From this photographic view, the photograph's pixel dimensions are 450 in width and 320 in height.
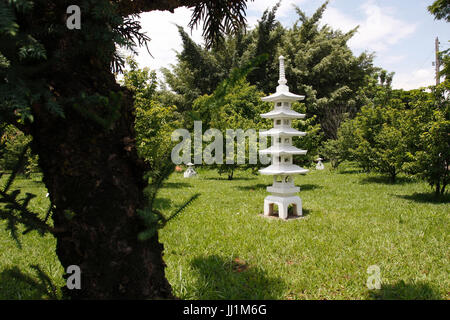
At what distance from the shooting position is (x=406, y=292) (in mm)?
3381

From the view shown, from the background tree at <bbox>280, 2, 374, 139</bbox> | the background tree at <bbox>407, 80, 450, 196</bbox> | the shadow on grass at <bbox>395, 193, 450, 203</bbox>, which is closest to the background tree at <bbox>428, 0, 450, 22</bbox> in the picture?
the background tree at <bbox>407, 80, 450, 196</bbox>

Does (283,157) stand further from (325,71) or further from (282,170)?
(325,71)

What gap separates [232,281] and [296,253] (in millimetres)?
1447

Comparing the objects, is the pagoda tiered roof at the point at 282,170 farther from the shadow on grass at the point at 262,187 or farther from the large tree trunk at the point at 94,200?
the large tree trunk at the point at 94,200

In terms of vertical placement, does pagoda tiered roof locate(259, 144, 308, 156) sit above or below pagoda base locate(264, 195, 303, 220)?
above

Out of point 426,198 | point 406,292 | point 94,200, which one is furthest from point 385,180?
point 94,200

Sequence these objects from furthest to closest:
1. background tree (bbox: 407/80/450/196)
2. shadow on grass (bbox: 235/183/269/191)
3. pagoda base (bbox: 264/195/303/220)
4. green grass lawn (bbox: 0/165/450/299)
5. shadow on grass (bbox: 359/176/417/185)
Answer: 1. shadow on grass (bbox: 359/176/417/185)
2. shadow on grass (bbox: 235/183/269/191)
3. background tree (bbox: 407/80/450/196)
4. pagoda base (bbox: 264/195/303/220)
5. green grass lawn (bbox: 0/165/450/299)

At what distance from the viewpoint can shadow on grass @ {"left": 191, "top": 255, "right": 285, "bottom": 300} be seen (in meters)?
3.33

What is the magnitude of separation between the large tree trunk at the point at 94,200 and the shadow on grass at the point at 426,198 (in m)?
9.81

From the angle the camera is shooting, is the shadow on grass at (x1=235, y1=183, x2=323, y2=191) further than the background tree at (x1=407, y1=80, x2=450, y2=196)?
Yes

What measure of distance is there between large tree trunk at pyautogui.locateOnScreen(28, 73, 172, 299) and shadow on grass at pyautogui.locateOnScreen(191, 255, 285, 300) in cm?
197

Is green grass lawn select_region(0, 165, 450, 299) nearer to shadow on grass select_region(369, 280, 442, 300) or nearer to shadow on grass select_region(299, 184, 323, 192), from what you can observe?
shadow on grass select_region(369, 280, 442, 300)
